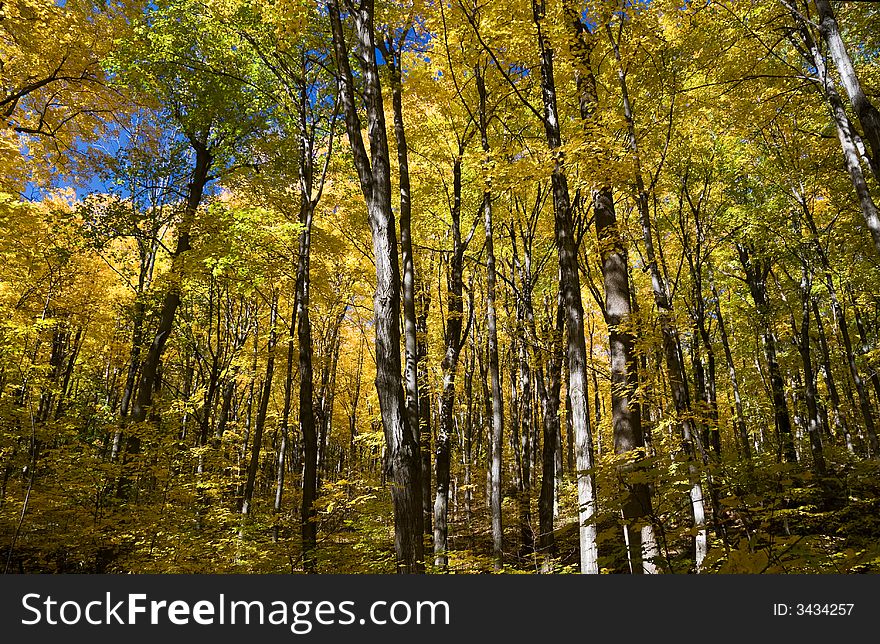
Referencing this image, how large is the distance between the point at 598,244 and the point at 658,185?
422 centimetres

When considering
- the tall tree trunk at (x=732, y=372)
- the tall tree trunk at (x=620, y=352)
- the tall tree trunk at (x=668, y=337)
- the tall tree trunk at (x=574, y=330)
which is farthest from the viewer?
the tall tree trunk at (x=732, y=372)

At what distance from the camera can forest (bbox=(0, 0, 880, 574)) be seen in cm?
575

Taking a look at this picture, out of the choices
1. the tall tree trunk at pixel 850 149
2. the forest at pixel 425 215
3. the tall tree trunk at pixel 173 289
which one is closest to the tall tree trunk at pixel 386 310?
the forest at pixel 425 215

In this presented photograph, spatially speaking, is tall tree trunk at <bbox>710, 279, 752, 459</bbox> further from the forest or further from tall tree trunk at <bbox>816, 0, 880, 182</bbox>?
tall tree trunk at <bbox>816, 0, 880, 182</bbox>

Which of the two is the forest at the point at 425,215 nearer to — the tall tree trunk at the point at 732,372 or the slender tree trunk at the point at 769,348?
the slender tree trunk at the point at 769,348

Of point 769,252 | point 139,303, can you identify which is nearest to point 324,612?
point 139,303

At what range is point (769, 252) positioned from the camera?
1320 cm

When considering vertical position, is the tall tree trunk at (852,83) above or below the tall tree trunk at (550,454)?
above

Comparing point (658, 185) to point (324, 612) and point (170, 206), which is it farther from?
point (170, 206)

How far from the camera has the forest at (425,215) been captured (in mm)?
5750

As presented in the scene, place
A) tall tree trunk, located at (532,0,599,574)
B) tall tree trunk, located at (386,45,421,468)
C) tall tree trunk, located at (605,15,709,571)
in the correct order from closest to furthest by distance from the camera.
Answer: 1. tall tree trunk, located at (532,0,599,574)
2. tall tree trunk, located at (386,45,421,468)
3. tall tree trunk, located at (605,15,709,571)

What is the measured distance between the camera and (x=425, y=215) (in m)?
12.4

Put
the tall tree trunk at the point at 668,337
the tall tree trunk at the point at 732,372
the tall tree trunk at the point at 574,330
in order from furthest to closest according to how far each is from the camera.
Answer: the tall tree trunk at the point at 732,372
the tall tree trunk at the point at 668,337
the tall tree trunk at the point at 574,330

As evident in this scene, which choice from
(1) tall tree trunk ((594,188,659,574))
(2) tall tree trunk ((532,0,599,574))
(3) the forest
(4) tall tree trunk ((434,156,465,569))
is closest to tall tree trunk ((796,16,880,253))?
(3) the forest
